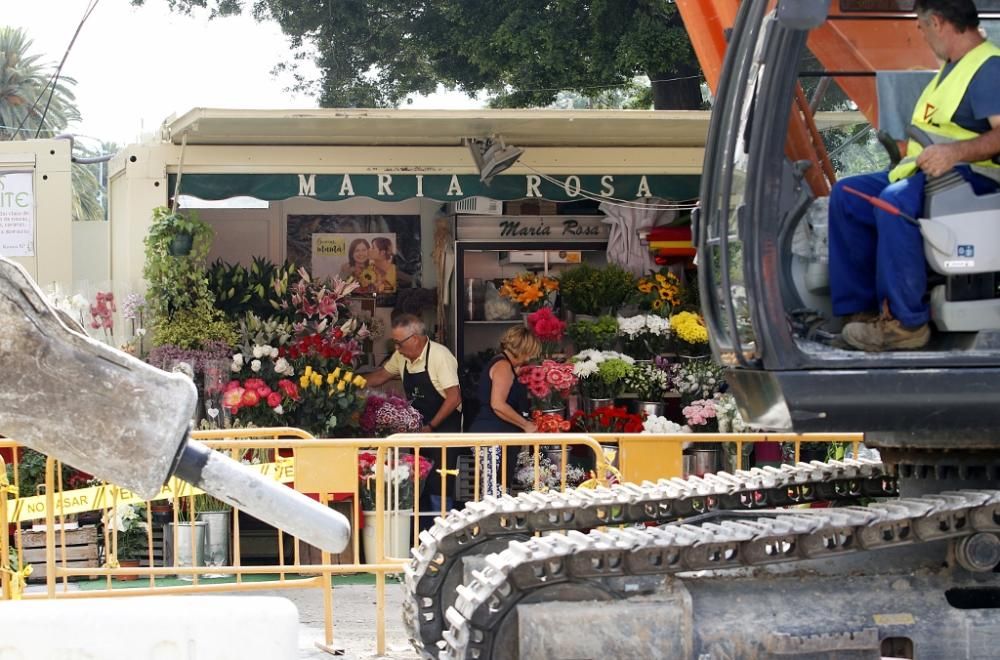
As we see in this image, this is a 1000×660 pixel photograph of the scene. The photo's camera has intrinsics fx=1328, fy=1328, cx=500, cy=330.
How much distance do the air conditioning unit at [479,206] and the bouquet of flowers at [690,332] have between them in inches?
73.8

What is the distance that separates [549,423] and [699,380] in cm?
130

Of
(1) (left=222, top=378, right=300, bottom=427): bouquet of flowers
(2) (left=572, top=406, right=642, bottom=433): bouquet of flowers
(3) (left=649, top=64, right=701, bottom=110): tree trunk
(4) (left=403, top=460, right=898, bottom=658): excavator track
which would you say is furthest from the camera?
(3) (left=649, top=64, right=701, bottom=110): tree trunk

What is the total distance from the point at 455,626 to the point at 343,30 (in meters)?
16.6

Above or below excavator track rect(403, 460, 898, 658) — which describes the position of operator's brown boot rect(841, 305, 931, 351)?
above

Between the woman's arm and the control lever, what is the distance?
8637 millimetres

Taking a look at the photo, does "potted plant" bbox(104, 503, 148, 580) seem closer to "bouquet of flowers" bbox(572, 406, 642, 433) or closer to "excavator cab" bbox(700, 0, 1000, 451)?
"bouquet of flowers" bbox(572, 406, 642, 433)

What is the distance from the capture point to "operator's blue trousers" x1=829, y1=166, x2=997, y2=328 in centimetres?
409

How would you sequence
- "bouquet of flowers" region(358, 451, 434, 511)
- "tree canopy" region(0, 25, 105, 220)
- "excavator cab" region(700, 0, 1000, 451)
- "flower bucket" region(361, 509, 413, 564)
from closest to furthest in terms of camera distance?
"excavator cab" region(700, 0, 1000, 451) < "flower bucket" region(361, 509, 413, 564) < "bouquet of flowers" region(358, 451, 434, 511) < "tree canopy" region(0, 25, 105, 220)

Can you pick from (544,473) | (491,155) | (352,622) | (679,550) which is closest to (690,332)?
(544,473)

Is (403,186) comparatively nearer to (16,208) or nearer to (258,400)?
(258,400)

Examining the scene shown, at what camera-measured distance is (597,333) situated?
11.1 metres

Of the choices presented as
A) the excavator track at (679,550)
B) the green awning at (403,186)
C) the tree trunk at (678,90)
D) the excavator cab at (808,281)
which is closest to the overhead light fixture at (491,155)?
the green awning at (403,186)

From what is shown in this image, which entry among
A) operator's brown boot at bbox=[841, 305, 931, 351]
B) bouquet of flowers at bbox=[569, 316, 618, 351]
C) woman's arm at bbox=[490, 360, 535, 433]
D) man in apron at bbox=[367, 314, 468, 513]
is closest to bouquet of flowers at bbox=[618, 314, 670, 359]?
bouquet of flowers at bbox=[569, 316, 618, 351]

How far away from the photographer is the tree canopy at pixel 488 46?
1612 cm
